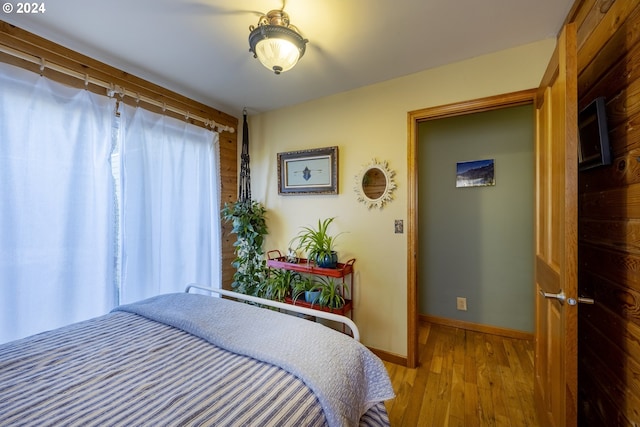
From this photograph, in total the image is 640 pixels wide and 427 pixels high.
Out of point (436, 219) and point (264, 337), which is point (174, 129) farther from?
point (436, 219)

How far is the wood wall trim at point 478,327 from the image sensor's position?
2.47 metres

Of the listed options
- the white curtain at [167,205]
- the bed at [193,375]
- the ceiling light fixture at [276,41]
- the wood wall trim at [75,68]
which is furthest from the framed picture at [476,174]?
the wood wall trim at [75,68]

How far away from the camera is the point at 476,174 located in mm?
2619

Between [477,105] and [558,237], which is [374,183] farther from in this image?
[558,237]

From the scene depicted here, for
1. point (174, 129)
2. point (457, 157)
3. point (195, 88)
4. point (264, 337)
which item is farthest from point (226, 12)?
point (457, 157)

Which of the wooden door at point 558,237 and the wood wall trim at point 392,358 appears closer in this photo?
the wooden door at point 558,237

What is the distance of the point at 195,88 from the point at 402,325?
2.65 m

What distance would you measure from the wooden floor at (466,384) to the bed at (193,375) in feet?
2.43

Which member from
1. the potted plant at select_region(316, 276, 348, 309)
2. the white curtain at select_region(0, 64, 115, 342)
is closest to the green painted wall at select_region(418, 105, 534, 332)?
the potted plant at select_region(316, 276, 348, 309)

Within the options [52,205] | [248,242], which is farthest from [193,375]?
[248,242]

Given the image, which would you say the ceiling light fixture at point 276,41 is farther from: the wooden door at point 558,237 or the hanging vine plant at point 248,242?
the hanging vine plant at point 248,242

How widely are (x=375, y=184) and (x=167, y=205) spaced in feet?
5.81

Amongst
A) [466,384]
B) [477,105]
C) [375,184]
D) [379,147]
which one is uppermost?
[477,105]

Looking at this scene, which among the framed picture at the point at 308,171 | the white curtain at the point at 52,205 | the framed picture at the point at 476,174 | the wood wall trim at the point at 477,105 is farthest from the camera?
the framed picture at the point at 476,174
